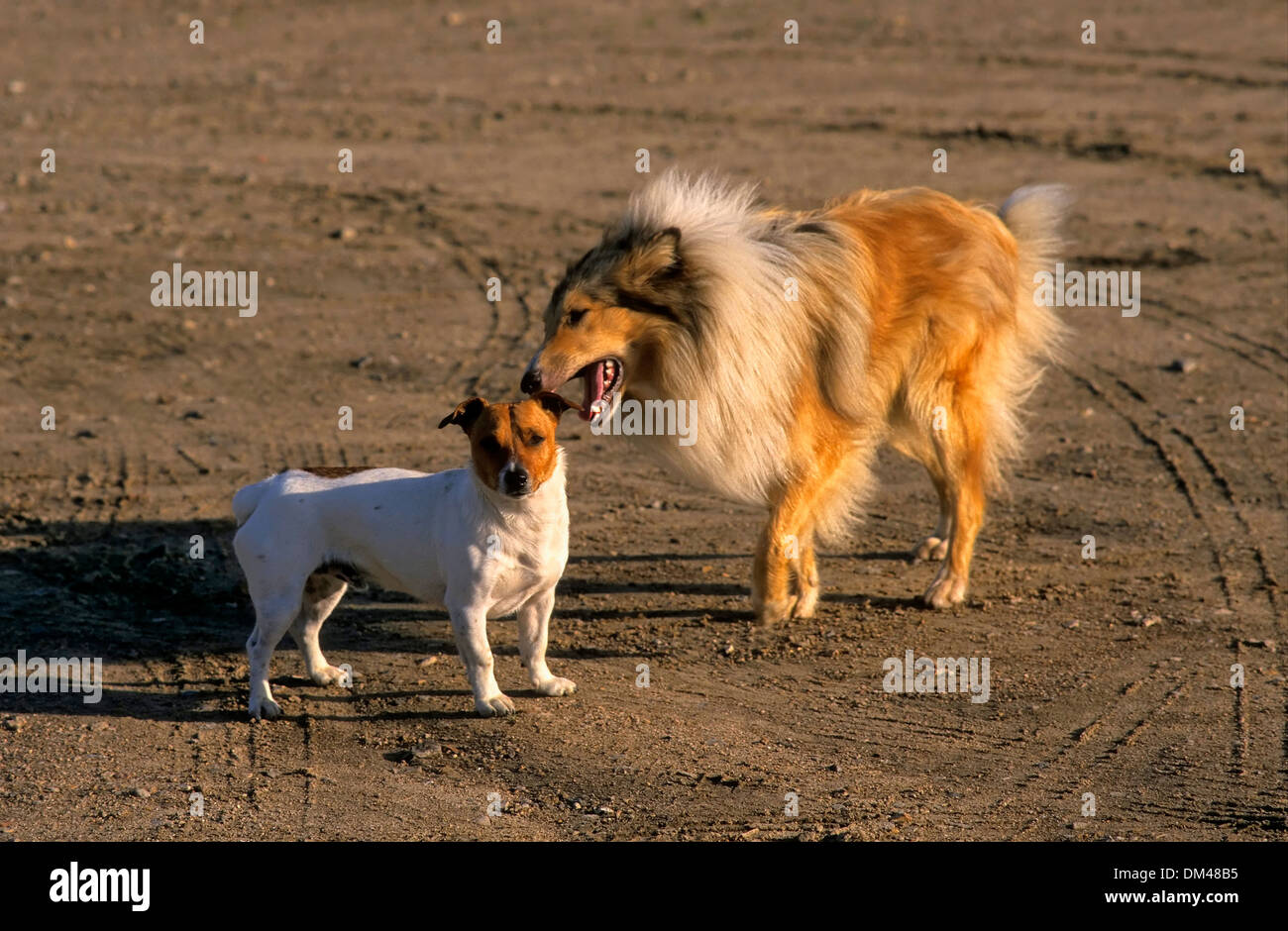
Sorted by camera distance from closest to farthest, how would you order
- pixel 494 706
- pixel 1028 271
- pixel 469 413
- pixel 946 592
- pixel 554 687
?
pixel 469 413 < pixel 494 706 < pixel 554 687 < pixel 946 592 < pixel 1028 271

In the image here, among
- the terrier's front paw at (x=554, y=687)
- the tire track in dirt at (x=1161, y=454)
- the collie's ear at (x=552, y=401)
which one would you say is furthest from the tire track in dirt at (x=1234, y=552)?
the collie's ear at (x=552, y=401)

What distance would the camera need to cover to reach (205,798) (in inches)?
241

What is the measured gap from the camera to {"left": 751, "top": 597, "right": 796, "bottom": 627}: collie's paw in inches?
310

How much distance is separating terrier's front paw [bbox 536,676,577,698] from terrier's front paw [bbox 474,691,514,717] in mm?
252

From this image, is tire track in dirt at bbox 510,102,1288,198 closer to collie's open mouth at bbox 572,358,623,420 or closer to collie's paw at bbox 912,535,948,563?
collie's paw at bbox 912,535,948,563

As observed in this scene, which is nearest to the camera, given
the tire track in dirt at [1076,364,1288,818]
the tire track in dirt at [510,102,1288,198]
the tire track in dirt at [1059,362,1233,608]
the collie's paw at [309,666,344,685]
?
the tire track in dirt at [1076,364,1288,818]

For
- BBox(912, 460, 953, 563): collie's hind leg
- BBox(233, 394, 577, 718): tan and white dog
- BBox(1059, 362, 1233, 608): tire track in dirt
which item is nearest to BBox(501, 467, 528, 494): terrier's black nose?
BBox(233, 394, 577, 718): tan and white dog

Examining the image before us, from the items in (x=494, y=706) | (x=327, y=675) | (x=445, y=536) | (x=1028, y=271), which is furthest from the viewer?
(x=1028, y=271)

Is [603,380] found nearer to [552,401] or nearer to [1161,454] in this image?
[552,401]

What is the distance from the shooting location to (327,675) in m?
7.12

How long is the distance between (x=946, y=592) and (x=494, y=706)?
8.80ft

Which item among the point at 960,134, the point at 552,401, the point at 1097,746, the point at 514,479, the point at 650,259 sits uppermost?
the point at 960,134

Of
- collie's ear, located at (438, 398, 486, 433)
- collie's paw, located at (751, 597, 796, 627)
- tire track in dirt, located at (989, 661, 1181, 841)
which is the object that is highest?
collie's ear, located at (438, 398, 486, 433)

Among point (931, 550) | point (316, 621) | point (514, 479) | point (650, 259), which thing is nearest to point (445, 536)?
point (514, 479)
